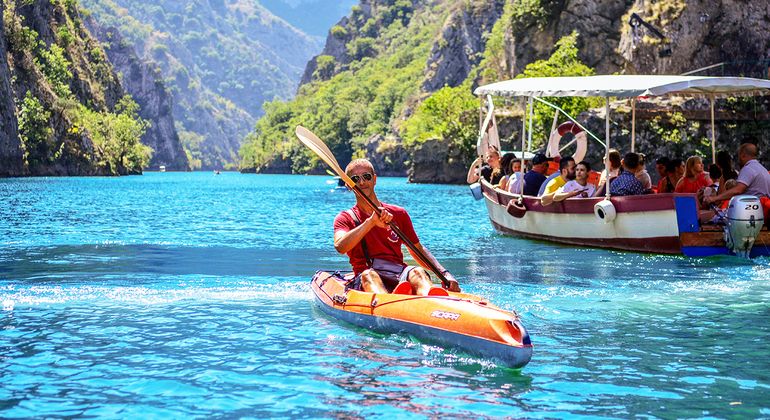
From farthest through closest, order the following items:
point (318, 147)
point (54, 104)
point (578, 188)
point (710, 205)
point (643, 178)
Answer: point (54, 104) → point (578, 188) → point (643, 178) → point (710, 205) → point (318, 147)

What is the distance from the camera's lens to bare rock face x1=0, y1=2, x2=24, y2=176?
283 feet

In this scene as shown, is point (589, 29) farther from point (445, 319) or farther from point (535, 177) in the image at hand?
point (445, 319)

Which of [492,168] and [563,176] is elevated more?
[492,168]

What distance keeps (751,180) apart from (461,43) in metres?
133

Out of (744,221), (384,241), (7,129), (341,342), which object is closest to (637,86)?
(744,221)

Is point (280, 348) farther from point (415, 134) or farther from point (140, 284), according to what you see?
point (415, 134)

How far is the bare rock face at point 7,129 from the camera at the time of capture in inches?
3401

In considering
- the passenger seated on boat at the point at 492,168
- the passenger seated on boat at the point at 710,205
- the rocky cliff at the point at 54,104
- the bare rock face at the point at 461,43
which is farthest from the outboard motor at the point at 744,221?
the bare rock face at the point at 461,43

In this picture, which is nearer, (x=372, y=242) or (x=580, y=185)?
(x=372, y=242)

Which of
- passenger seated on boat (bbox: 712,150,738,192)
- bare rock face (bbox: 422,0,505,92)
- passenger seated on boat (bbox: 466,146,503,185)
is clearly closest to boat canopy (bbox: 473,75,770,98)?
passenger seated on boat (bbox: 712,150,738,192)

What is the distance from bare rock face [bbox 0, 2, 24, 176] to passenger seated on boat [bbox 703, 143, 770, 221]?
3034 inches

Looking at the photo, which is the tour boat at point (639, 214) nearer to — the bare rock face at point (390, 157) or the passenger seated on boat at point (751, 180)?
the passenger seated on boat at point (751, 180)

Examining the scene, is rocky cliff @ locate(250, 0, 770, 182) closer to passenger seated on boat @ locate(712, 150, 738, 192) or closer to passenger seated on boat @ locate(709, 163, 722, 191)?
passenger seated on boat @ locate(709, 163, 722, 191)

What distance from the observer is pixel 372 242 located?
12.2m
